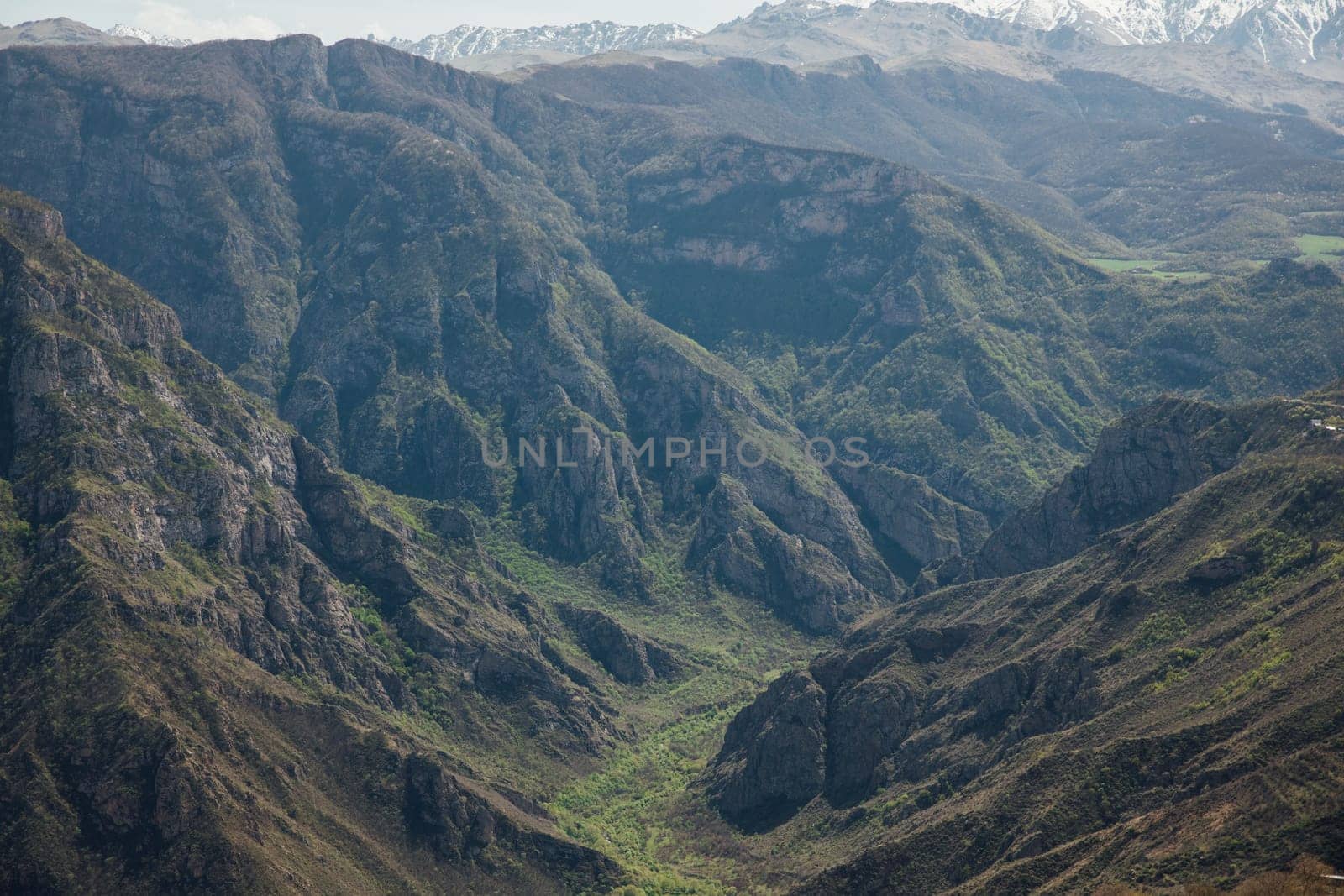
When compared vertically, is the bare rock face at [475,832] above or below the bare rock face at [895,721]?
below

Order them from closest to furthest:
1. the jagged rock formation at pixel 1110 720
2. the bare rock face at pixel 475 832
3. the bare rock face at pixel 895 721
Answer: the jagged rock formation at pixel 1110 720 < the bare rock face at pixel 895 721 < the bare rock face at pixel 475 832

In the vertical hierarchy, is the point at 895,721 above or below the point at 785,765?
above

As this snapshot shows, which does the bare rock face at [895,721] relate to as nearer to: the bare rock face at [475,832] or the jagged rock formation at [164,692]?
the bare rock face at [475,832]

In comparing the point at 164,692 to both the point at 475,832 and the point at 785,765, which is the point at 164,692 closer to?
the point at 475,832

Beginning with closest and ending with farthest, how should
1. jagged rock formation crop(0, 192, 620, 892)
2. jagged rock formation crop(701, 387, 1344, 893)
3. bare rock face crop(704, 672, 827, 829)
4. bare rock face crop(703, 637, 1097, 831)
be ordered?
jagged rock formation crop(701, 387, 1344, 893) < jagged rock formation crop(0, 192, 620, 892) < bare rock face crop(703, 637, 1097, 831) < bare rock face crop(704, 672, 827, 829)

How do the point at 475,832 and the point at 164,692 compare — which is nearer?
the point at 164,692

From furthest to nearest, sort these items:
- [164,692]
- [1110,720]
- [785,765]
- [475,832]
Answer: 1. [785,765]
2. [475,832]
3. [164,692]
4. [1110,720]

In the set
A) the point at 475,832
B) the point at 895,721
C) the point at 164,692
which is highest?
the point at 164,692

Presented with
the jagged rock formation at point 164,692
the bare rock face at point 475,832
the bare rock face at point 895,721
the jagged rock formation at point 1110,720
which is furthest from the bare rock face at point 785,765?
the jagged rock formation at point 164,692

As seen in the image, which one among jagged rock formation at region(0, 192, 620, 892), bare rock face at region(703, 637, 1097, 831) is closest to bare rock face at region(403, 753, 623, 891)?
jagged rock formation at region(0, 192, 620, 892)

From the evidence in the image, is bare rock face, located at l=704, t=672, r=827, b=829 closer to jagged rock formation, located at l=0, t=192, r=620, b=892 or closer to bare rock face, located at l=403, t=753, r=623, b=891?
bare rock face, located at l=403, t=753, r=623, b=891

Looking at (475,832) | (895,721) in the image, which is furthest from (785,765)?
(475,832)

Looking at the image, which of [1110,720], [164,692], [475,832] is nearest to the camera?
[1110,720]
